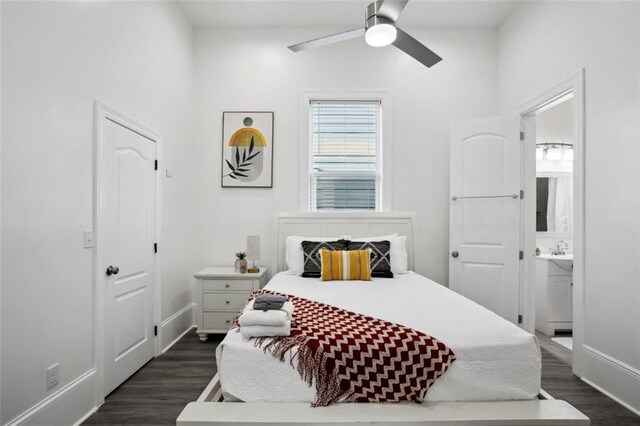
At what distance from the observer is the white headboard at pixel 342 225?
3.84 metres

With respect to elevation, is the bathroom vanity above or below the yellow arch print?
below

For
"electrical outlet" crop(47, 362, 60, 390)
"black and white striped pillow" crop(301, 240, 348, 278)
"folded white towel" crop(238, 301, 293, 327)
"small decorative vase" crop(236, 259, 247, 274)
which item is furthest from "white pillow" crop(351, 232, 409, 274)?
"electrical outlet" crop(47, 362, 60, 390)

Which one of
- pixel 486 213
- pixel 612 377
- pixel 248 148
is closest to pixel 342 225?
pixel 248 148

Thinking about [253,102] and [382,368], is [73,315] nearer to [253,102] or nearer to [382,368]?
[382,368]

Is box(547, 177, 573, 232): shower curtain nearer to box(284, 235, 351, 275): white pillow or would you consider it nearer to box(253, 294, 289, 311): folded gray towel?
box(284, 235, 351, 275): white pillow

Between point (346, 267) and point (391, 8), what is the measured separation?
6.72 feet

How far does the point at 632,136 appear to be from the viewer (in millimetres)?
2262

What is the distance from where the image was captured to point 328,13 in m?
3.74

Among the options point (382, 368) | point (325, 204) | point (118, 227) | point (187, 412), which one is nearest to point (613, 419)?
point (382, 368)

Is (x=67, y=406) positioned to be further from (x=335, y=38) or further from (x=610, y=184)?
(x=610, y=184)

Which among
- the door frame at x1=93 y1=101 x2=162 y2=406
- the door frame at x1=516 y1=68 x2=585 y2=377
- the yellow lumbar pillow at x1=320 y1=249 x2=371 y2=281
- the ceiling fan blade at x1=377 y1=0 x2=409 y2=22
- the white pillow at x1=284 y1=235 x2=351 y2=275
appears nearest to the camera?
the ceiling fan blade at x1=377 y1=0 x2=409 y2=22

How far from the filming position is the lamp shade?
3.63 metres

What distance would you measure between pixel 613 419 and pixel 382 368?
1626mm

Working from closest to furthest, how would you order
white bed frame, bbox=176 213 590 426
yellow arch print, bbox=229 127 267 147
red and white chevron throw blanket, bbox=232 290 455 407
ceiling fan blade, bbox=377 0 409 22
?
1. white bed frame, bbox=176 213 590 426
2. red and white chevron throw blanket, bbox=232 290 455 407
3. ceiling fan blade, bbox=377 0 409 22
4. yellow arch print, bbox=229 127 267 147
